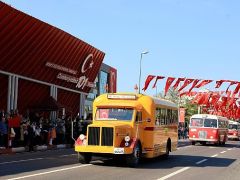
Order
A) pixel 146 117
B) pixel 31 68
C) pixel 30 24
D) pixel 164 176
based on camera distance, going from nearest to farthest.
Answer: pixel 164 176 → pixel 146 117 → pixel 30 24 → pixel 31 68

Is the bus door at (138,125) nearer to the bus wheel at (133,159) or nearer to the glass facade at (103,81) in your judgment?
the bus wheel at (133,159)

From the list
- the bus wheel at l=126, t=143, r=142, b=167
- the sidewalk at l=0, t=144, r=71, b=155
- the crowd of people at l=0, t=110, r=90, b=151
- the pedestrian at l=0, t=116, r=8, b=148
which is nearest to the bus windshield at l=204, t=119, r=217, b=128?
the crowd of people at l=0, t=110, r=90, b=151

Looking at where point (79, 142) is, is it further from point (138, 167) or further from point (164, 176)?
point (164, 176)

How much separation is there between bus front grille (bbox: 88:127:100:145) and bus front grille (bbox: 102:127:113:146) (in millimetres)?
179

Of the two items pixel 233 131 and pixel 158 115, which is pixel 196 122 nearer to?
pixel 158 115

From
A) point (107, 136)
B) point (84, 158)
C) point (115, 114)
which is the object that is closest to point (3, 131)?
point (84, 158)

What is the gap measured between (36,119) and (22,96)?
15.6ft

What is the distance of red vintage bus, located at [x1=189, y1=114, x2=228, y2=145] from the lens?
39.9 metres

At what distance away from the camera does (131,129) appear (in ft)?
58.1

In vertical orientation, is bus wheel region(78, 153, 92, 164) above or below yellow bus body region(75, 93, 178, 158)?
below

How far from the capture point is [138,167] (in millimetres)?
17297

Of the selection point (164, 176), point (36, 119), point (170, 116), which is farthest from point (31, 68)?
point (164, 176)

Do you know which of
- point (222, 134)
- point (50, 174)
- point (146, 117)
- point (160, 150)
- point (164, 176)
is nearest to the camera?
point (50, 174)

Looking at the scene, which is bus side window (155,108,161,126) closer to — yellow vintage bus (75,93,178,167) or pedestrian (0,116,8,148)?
yellow vintage bus (75,93,178,167)
